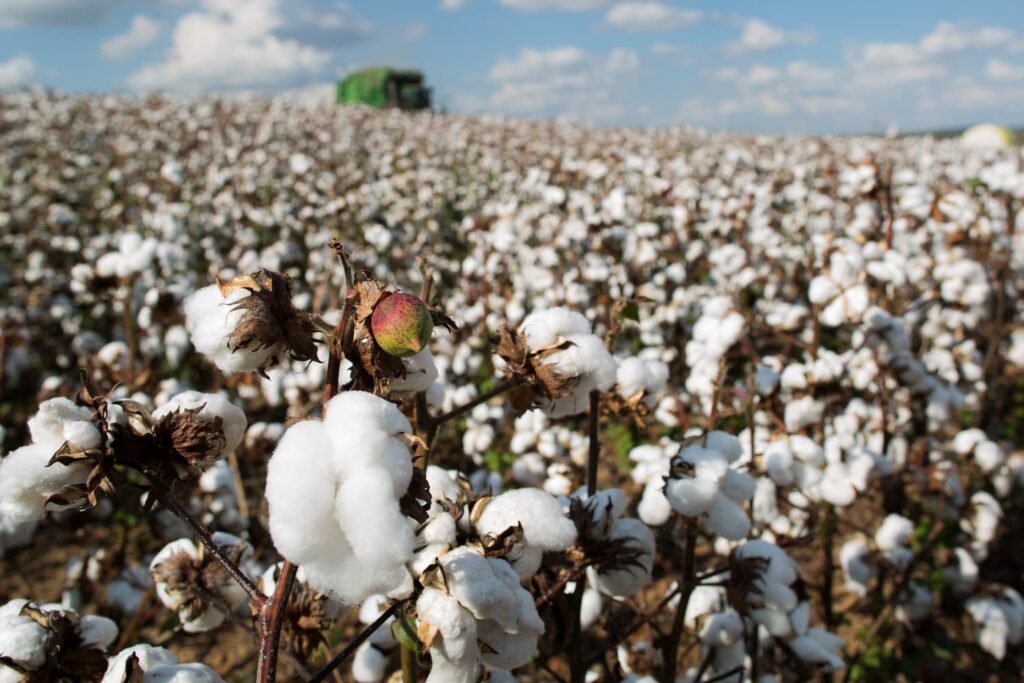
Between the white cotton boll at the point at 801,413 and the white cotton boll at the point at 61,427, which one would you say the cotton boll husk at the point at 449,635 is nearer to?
the white cotton boll at the point at 61,427

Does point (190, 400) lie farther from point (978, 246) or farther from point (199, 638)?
point (978, 246)

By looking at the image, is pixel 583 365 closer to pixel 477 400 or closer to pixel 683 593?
pixel 477 400

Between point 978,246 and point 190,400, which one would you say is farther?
point 978,246

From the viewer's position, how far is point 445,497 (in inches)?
47.9

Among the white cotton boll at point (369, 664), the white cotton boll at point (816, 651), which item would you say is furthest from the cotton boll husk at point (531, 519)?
the white cotton boll at point (816, 651)

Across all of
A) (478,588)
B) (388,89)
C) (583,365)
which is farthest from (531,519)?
(388,89)

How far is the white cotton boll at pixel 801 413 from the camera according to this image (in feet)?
8.73

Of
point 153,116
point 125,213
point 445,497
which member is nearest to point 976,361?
point 445,497

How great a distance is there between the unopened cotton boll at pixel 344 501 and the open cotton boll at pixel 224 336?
0.23m

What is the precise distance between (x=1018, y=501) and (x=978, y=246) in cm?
152

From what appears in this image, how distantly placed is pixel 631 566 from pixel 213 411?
82 centimetres

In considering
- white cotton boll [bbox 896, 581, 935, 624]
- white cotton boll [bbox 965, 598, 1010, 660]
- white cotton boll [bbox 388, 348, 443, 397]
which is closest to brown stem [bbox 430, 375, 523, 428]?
white cotton boll [bbox 388, 348, 443, 397]

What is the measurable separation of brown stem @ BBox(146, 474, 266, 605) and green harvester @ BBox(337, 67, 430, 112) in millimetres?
27468

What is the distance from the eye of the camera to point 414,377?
1.02 m
